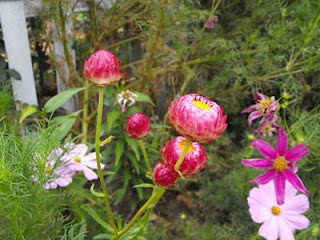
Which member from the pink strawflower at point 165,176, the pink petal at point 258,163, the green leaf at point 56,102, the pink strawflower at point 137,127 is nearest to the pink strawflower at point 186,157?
the pink strawflower at point 165,176

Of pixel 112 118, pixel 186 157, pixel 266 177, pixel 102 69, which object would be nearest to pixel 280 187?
pixel 266 177

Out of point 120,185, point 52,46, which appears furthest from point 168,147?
point 52,46

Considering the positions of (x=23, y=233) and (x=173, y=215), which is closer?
(x=23, y=233)

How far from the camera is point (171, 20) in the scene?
5.40 ft

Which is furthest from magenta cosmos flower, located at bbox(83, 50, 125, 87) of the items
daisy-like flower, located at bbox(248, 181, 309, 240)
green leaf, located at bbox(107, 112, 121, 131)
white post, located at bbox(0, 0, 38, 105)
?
white post, located at bbox(0, 0, 38, 105)

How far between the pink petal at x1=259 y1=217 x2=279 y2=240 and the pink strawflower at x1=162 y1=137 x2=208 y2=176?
0.43 meters

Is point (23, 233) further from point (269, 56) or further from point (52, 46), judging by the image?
point (269, 56)

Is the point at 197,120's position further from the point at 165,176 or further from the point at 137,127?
the point at 137,127

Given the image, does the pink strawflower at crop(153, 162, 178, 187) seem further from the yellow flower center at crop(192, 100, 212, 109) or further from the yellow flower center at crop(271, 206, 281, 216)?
the yellow flower center at crop(271, 206, 281, 216)

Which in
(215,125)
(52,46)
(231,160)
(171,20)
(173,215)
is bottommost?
(173,215)

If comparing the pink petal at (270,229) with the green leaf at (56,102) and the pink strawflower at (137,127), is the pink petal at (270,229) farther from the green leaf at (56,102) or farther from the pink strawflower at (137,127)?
the green leaf at (56,102)

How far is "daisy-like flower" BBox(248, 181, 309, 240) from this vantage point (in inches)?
42.3

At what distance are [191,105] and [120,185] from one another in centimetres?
120

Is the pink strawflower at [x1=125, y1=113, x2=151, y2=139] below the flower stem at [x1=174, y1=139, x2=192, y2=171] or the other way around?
below
